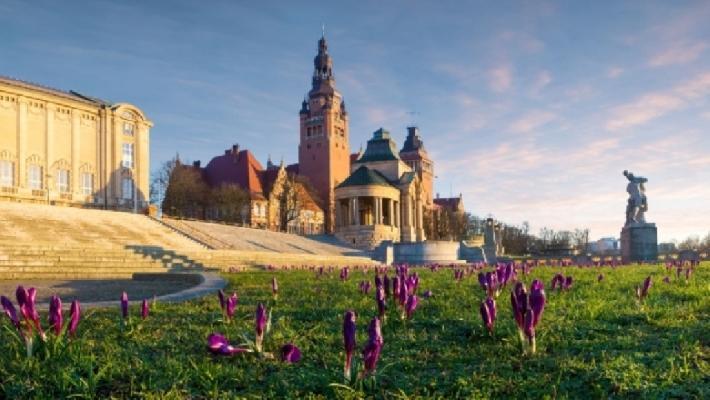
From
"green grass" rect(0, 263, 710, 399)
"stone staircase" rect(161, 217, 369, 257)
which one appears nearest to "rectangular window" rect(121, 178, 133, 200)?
"stone staircase" rect(161, 217, 369, 257)

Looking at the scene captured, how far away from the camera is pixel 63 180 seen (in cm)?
5897

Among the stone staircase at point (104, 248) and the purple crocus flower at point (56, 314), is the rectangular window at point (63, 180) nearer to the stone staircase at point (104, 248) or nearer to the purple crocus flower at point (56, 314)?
the stone staircase at point (104, 248)

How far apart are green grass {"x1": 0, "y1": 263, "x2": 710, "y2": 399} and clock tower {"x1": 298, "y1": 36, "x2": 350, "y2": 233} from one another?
105m

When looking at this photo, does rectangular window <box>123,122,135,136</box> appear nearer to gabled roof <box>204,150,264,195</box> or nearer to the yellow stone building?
the yellow stone building

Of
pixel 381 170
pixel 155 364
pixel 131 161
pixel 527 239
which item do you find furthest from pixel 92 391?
pixel 527 239

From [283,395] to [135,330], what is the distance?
2.85 meters

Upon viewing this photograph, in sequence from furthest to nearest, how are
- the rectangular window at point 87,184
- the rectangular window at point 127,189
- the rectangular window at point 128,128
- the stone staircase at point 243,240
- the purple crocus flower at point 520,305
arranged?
1. the rectangular window at point 128,128
2. the rectangular window at point 127,189
3. the rectangular window at point 87,184
4. the stone staircase at point 243,240
5. the purple crocus flower at point 520,305

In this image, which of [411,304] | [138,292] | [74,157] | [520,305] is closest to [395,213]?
[74,157]

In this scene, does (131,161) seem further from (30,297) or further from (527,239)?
(527,239)

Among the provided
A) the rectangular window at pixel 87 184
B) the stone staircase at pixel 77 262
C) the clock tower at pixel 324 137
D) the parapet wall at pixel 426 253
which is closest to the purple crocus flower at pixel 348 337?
the stone staircase at pixel 77 262

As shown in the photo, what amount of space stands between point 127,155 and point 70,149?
21.6ft

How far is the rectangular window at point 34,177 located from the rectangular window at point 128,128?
1061 cm

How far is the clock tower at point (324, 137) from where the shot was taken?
114062 millimetres

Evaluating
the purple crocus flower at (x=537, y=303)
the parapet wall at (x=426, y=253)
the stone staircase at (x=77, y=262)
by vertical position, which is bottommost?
the parapet wall at (x=426, y=253)
